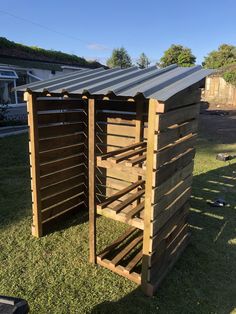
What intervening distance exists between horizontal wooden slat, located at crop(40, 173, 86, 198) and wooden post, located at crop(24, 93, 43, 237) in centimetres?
16

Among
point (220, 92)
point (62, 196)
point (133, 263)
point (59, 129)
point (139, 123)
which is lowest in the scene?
point (133, 263)

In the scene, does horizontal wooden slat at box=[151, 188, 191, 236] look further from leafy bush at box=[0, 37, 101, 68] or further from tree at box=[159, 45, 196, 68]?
tree at box=[159, 45, 196, 68]

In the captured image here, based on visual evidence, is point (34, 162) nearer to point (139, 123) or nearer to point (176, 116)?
point (139, 123)

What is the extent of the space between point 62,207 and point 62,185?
1.22 feet

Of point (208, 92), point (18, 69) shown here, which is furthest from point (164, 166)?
point (208, 92)

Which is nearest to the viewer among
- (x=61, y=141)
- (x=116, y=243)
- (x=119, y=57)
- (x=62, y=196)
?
(x=116, y=243)

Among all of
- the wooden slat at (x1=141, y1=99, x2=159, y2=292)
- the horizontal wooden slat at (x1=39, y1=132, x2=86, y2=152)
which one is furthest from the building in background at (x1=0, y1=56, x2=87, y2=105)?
the wooden slat at (x1=141, y1=99, x2=159, y2=292)

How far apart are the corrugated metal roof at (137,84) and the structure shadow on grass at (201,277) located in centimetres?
213

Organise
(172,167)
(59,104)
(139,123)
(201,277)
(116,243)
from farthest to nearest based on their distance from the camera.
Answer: (59,104) < (139,123) < (116,243) < (201,277) < (172,167)

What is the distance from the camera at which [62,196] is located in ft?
15.3

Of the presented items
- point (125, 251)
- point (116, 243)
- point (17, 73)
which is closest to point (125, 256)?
point (125, 251)

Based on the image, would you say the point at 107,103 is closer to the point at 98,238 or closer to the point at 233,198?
the point at 98,238

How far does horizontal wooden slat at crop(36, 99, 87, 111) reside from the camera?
3.95m

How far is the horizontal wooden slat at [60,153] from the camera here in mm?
4156
